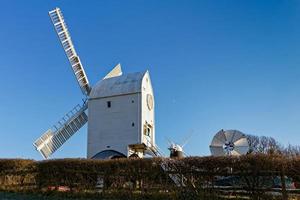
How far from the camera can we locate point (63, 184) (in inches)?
611

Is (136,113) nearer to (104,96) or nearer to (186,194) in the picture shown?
(104,96)

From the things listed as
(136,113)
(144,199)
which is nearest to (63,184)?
(144,199)

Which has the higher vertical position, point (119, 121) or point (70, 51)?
point (70, 51)

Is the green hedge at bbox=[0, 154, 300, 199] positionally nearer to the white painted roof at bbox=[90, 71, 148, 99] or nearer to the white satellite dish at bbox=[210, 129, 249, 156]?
the white satellite dish at bbox=[210, 129, 249, 156]

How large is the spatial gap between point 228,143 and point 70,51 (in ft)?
60.6

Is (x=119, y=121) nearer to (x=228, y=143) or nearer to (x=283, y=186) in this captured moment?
(x=228, y=143)

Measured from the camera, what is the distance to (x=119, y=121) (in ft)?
93.6

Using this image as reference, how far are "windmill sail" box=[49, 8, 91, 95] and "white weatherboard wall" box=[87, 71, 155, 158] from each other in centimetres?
332

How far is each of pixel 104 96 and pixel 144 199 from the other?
17.0 meters

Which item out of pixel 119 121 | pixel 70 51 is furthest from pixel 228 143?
pixel 70 51

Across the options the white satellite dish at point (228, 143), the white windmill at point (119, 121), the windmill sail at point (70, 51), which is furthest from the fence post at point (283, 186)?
the windmill sail at point (70, 51)

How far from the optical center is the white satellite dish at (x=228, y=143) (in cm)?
2259

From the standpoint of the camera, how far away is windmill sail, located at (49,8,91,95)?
33569mm

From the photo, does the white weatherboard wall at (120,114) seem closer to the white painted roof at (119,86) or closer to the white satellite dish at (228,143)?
the white painted roof at (119,86)
